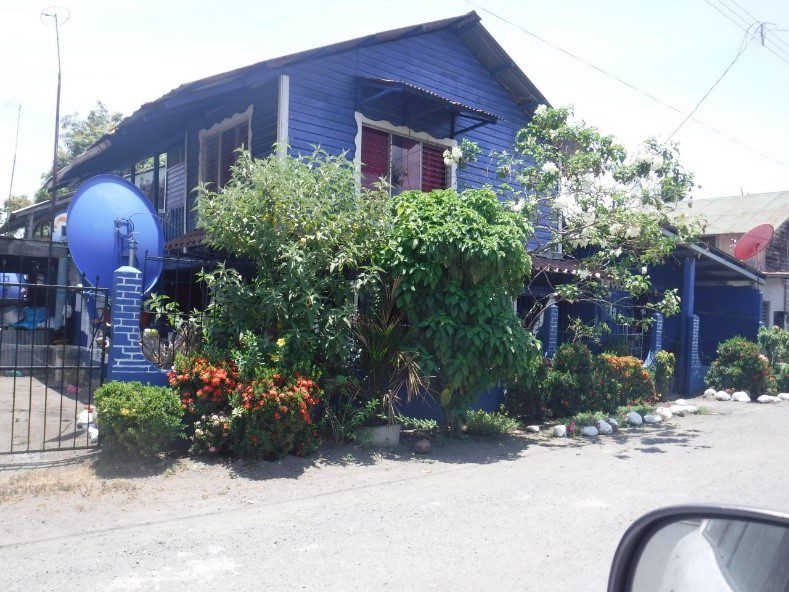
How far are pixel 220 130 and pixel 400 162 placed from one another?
3518 mm

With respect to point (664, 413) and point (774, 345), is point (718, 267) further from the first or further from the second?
point (664, 413)

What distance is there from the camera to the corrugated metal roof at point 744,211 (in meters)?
25.7

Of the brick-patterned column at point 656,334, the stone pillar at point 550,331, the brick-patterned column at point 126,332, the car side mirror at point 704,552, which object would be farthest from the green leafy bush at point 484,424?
the car side mirror at point 704,552

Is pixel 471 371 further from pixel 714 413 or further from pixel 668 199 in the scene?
pixel 714 413

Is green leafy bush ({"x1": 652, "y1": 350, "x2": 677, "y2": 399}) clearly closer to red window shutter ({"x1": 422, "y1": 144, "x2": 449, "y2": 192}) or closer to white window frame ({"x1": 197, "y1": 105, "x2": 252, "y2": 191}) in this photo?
red window shutter ({"x1": 422, "y1": 144, "x2": 449, "y2": 192})

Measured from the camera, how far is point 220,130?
1284 cm

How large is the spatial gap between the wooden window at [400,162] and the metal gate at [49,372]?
5.27 metres

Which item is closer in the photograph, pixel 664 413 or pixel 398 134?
pixel 664 413

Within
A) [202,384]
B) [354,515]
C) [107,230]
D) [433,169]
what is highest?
[433,169]

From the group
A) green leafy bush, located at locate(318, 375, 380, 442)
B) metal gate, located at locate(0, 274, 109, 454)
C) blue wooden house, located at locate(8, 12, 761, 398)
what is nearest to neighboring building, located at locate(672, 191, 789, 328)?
blue wooden house, located at locate(8, 12, 761, 398)

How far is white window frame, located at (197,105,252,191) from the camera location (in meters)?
11.9

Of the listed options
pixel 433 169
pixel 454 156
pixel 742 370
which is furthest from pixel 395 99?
pixel 742 370

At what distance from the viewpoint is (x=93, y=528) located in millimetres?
5508

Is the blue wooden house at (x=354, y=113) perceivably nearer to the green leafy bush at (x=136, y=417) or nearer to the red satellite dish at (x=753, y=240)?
the green leafy bush at (x=136, y=417)
